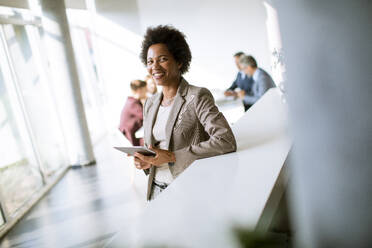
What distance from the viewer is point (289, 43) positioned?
487mm

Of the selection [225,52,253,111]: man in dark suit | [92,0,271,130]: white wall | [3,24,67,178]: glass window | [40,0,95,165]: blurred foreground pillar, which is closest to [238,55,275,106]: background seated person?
[225,52,253,111]: man in dark suit

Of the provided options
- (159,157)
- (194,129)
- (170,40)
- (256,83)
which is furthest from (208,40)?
(159,157)

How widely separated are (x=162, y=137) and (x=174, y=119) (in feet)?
0.39

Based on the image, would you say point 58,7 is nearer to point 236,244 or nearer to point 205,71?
point 205,71

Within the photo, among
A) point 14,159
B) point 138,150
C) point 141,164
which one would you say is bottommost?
point 14,159

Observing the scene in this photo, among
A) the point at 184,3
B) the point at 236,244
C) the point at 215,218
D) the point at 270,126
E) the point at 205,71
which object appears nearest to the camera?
the point at 236,244

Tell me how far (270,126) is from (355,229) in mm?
1457

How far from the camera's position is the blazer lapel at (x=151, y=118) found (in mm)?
1648

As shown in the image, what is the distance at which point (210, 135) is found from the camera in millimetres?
1519

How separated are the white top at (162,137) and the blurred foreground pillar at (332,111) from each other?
1.13 m

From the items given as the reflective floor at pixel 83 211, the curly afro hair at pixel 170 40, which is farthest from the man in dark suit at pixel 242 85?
the curly afro hair at pixel 170 40

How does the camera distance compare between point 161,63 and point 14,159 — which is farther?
point 14,159

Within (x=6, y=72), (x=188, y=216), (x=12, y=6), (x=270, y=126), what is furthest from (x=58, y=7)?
(x=188, y=216)

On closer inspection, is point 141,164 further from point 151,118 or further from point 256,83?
point 256,83
